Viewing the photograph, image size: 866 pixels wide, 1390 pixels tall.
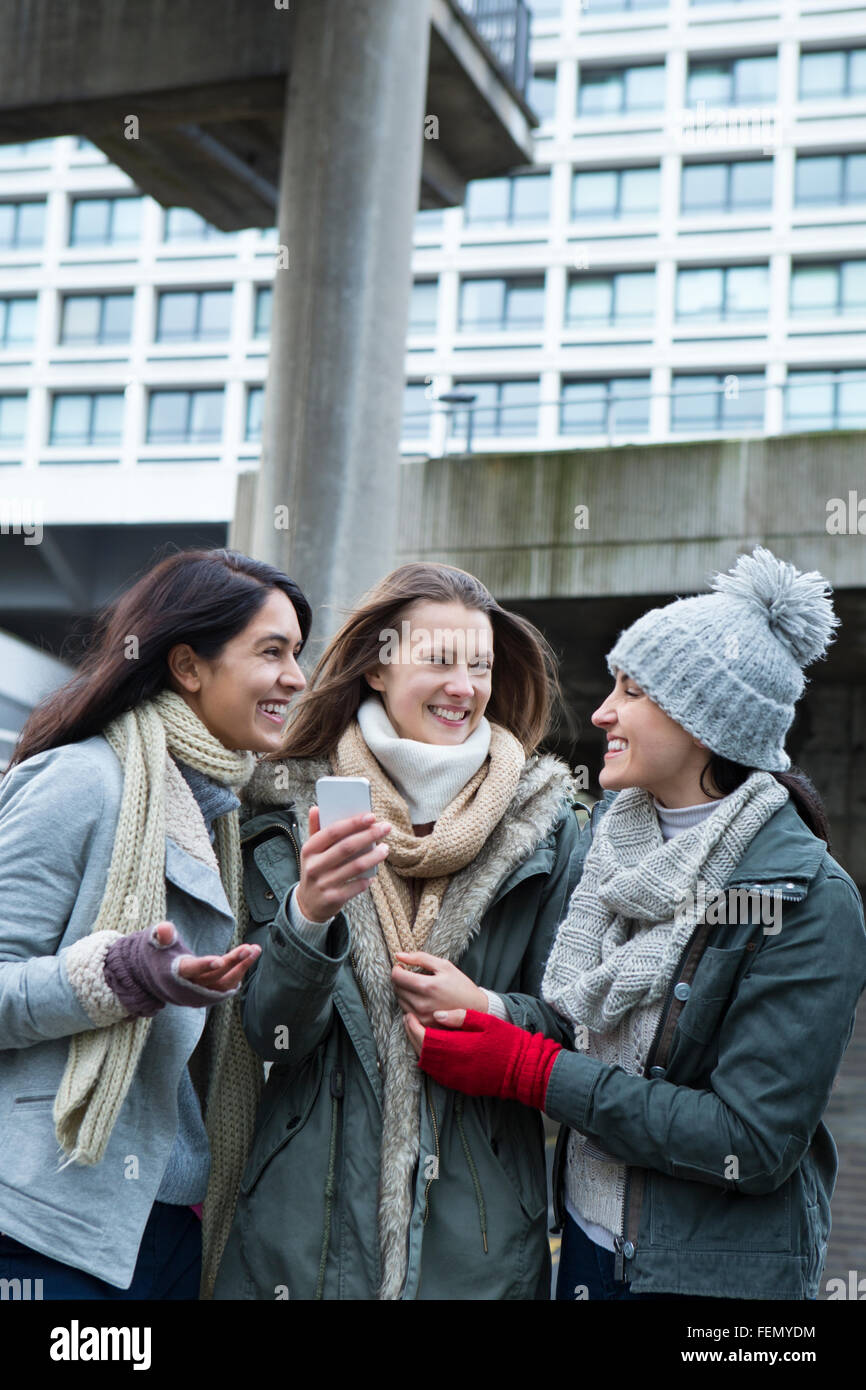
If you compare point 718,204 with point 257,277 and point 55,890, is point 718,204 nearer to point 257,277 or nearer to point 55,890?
point 257,277

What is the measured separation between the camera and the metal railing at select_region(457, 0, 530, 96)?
12.4 meters

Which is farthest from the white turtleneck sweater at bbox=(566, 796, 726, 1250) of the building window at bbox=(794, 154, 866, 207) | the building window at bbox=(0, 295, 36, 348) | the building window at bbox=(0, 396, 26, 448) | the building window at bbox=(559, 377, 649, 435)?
the building window at bbox=(0, 295, 36, 348)

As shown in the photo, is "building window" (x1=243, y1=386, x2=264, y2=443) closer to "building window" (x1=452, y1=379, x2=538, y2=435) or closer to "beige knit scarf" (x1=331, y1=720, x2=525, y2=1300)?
"building window" (x1=452, y1=379, x2=538, y2=435)

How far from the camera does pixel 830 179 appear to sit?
4981 centimetres

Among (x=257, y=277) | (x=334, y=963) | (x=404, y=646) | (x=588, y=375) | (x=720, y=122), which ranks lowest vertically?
(x=334, y=963)

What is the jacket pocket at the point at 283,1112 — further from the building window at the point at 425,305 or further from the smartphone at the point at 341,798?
the building window at the point at 425,305

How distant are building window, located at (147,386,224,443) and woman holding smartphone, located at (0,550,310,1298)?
53035mm

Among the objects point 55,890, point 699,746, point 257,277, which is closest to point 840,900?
point 699,746

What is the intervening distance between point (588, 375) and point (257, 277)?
13807mm

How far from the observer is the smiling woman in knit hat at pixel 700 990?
244cm

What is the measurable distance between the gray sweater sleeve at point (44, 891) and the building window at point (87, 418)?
56.0 meters

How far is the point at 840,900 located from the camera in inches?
97.7

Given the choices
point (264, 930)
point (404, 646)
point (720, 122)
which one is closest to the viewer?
point (264, 930)

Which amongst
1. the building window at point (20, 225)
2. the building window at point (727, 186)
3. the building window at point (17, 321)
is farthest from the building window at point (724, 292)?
the building window at point (20, 225)
